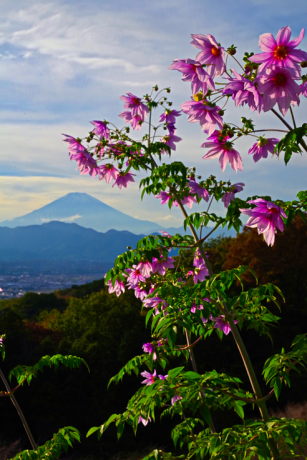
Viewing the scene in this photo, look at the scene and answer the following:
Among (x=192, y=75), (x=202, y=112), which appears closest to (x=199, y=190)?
(x=202, y=112)

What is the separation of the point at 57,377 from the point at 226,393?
1657cm

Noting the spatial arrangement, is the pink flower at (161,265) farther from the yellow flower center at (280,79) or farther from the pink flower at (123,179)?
the yellow flower center at (280,79)

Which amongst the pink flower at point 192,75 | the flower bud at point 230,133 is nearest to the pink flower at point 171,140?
the flower bud at point 230,133

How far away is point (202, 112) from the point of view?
213cm

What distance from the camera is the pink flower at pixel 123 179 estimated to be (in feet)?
13.6

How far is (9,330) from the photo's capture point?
18234 millimetres

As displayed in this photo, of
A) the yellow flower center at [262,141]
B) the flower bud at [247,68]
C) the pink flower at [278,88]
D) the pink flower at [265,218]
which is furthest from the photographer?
the yellow flower center at [262,141]

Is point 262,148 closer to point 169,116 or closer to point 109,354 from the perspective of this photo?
point 169,116

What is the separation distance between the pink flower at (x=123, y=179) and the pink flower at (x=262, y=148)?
1.86 metres

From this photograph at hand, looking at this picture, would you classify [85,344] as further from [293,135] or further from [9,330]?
[293,135]

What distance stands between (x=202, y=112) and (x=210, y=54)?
0.30 meters

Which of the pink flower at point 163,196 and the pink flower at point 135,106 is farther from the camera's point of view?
the pink flower at point 163,196

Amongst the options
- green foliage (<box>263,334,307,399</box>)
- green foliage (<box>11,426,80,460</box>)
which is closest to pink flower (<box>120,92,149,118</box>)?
green foliage (<box>263,334,307,399</box>)

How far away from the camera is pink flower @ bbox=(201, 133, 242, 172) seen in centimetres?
237
